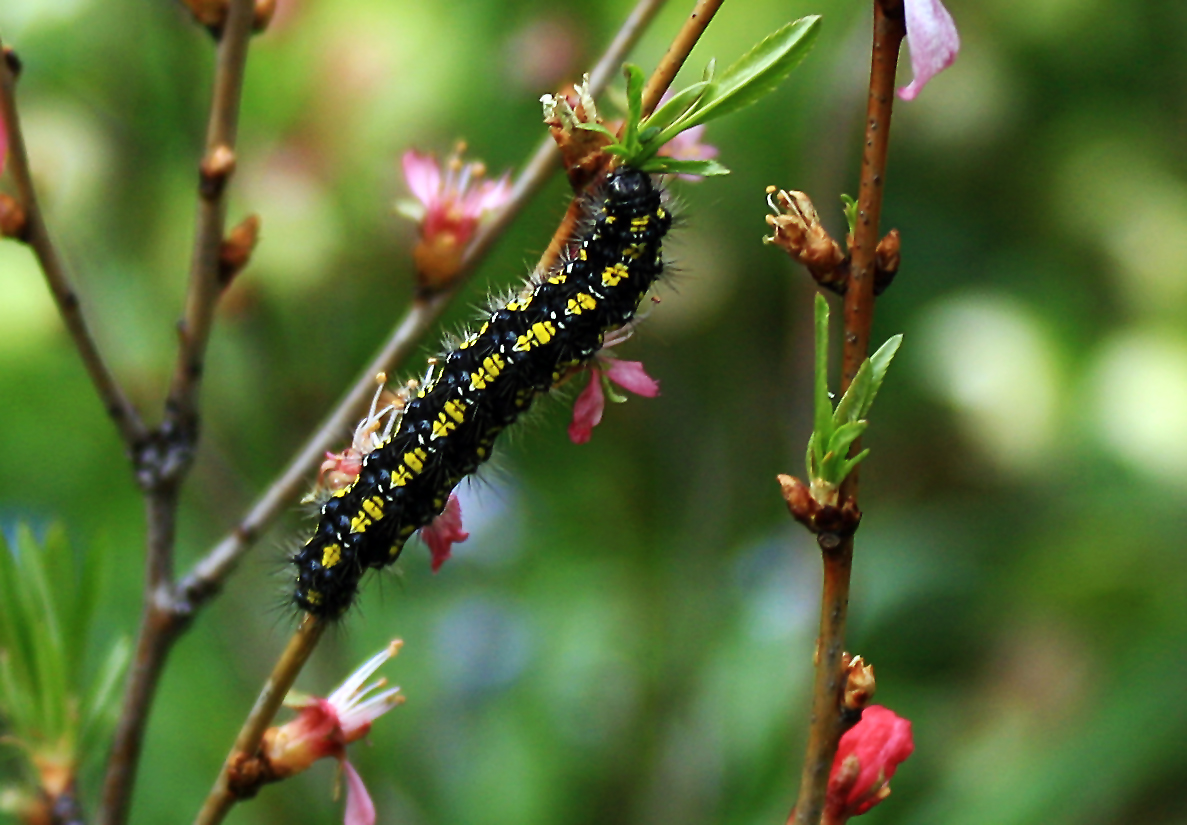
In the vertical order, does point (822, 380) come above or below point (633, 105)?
below

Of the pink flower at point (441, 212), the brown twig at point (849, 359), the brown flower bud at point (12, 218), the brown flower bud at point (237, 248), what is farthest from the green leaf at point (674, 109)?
the brown flower bud at point (12, 218)

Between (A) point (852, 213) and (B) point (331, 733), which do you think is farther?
(B) point (331, 733)

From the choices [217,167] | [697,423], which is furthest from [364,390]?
[697,423]

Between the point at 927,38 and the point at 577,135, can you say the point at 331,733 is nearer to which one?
the point at 577,135

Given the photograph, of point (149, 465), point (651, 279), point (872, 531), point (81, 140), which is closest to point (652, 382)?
point (651, 279)

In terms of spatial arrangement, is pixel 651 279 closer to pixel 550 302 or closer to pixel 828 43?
pixel 550 302

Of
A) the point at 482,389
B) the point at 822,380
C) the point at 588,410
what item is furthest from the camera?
the point at 482,389
